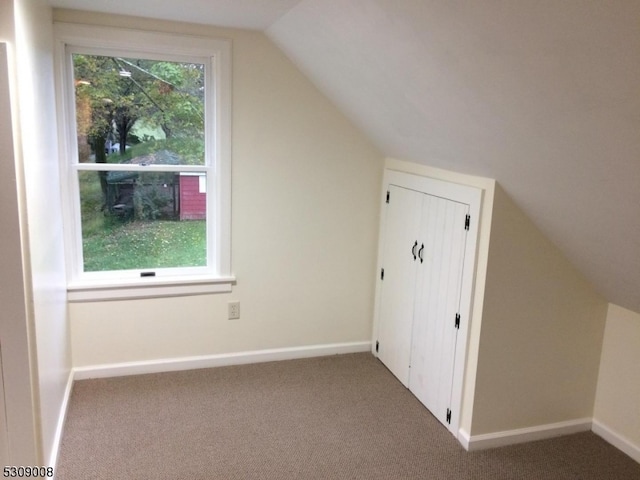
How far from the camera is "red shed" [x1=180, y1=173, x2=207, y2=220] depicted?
3.24 m

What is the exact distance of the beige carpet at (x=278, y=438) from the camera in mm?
2451

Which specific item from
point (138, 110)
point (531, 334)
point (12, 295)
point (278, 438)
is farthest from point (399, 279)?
point (12, 295)

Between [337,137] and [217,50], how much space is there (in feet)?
2.86

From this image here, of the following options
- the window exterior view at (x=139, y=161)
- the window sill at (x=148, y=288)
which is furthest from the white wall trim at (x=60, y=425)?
the window exterior view at (x=139, y=161)

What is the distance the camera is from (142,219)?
3.23 metres

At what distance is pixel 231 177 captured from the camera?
10.5 feet

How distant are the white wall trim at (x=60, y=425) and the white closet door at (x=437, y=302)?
6.14ft

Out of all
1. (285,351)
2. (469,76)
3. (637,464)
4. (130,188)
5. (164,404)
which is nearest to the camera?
(469,76)

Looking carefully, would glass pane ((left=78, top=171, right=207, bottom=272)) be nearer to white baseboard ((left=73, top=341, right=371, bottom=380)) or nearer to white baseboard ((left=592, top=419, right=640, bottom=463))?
white baseboard ((left=73, top=341, right=371, bottom=380))

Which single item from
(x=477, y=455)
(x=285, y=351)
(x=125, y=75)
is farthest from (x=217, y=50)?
(x=477, y=455)

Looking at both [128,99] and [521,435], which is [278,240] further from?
[521,435]

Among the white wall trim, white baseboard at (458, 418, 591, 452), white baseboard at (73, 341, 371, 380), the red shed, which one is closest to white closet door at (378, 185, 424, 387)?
white baseboard at (73, 341, 371, 380)

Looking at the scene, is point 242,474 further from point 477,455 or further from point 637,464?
point 637,464

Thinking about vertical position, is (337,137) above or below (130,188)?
above
